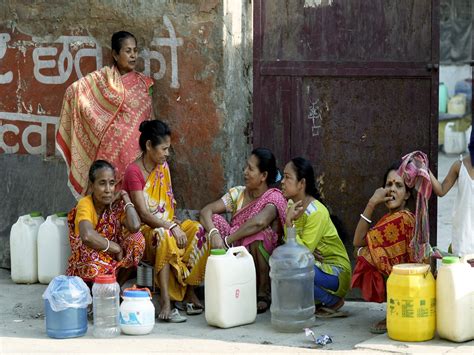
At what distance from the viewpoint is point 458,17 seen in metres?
22.5

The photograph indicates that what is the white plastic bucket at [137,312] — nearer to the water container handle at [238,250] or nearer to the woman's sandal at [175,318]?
the woman's sandal at [175,318]

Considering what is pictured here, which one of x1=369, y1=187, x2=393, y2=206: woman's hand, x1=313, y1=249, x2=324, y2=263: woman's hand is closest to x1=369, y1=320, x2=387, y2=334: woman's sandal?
x1=313, y1=249, x2=324, y2=263: woman's hand

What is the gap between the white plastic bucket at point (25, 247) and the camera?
7809 millimetres

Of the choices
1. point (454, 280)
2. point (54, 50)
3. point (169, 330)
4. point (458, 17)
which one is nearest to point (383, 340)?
point (454, 280)

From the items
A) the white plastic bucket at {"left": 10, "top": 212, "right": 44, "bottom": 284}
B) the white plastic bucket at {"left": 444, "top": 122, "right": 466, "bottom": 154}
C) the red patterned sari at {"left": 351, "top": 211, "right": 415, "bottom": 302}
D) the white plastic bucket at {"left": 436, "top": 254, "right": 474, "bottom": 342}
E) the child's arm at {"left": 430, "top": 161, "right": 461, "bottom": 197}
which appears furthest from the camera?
the white plastic bucket at {"left": 444, "top": 122, "right": 466, "bottom": 154}

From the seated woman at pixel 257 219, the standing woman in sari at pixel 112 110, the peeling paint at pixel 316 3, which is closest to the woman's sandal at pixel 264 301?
the seated woman at pixel 257 219

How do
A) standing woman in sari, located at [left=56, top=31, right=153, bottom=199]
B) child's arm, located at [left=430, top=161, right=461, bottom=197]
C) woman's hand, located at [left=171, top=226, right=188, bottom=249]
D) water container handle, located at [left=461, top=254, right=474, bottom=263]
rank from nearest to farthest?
water container handle, located at [left=461, top=254, right=474, bottom=263] → child's arm, located at [left=430, top=161, right=461, bottom=197] → woman's hand, located at [left=171, top=226, right=188, bottom=249] → standing woman in sari, located at [left=56, top=31, right=153, bottom=199]

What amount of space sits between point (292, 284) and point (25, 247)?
212cm

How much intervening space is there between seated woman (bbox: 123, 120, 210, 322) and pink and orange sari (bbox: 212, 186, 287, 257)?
0.17m

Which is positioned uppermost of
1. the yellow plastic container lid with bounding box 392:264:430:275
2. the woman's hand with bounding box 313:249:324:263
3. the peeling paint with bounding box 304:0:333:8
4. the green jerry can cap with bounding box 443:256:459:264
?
the peeling paint with bounding box 304:0:333:8

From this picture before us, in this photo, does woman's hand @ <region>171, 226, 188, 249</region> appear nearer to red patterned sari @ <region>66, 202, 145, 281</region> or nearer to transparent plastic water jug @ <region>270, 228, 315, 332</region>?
red patterned sari @ <region>66, 202, 145, 281</region>

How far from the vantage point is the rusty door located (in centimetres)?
748

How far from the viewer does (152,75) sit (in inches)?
304

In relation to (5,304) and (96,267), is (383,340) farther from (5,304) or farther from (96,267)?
(5,304)
